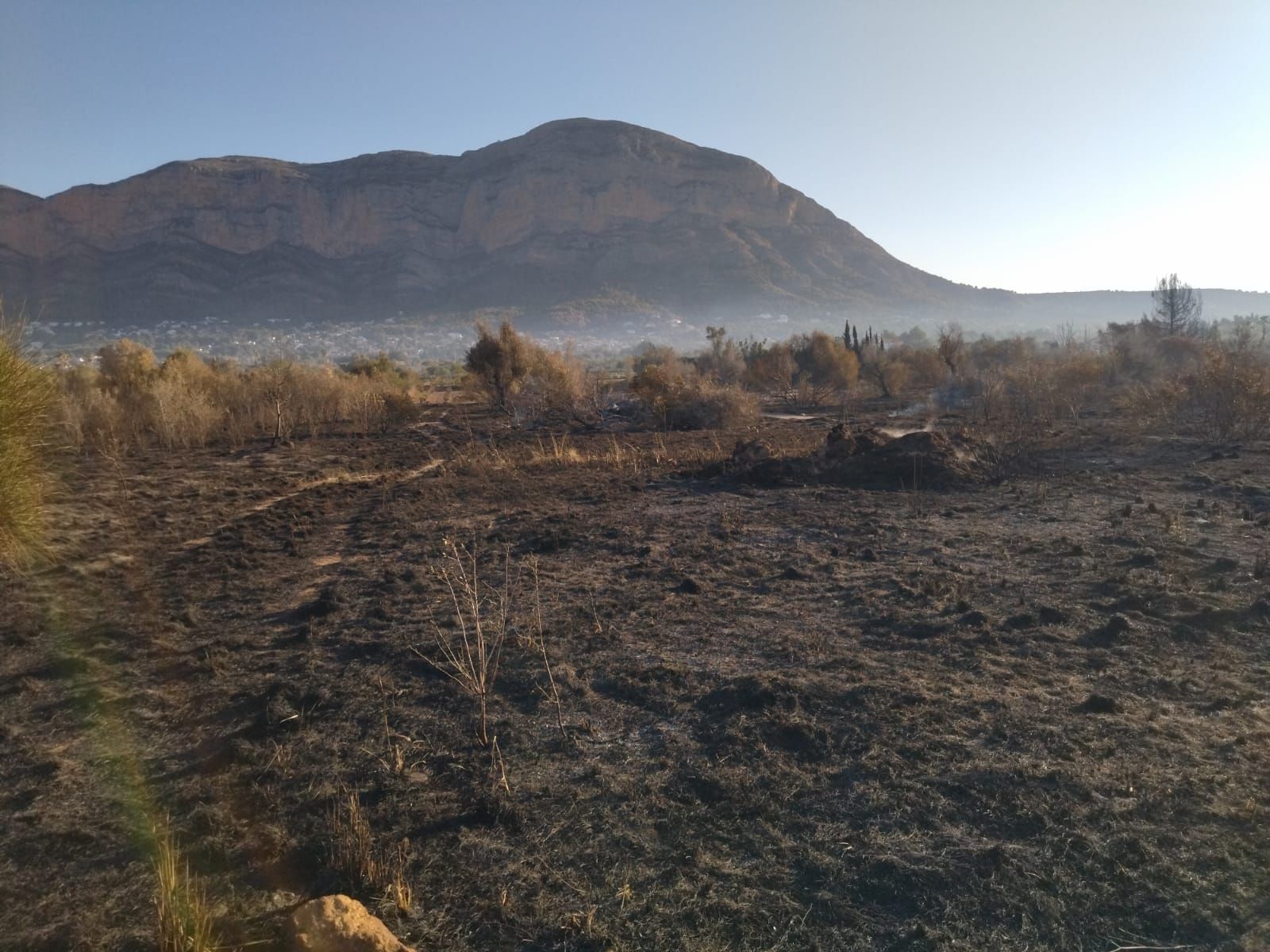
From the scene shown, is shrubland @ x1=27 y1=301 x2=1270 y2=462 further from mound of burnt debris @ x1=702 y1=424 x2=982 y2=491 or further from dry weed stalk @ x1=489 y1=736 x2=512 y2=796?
dry weed stalk @ x1=489 y1=736 x2=512 y2=796

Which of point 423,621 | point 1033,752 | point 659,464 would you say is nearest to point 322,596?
point 423,621

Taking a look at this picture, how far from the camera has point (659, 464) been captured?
1639 cm

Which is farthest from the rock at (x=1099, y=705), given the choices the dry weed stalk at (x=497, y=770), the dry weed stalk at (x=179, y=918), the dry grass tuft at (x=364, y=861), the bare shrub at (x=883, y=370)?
the bare shrub at (x=883, y=370)

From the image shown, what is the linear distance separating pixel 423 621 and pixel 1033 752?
5.07 m

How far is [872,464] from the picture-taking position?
13938mm

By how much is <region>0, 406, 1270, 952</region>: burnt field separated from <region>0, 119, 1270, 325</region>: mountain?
90594 mm

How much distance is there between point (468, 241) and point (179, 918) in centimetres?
12586

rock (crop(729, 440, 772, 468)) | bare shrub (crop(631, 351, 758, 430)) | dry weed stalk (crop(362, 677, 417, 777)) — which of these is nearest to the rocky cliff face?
bare shrub (crop(631, 351, 758, 430))

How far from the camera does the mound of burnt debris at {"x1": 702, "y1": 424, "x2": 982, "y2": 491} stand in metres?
13.2

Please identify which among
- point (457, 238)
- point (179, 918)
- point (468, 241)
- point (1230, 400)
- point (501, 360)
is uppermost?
point (457, 238)

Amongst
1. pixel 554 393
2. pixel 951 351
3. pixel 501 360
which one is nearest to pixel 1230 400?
pixel 951 351

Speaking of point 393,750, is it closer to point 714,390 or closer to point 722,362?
point 714,390

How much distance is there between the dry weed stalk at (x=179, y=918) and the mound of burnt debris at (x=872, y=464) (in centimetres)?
1161

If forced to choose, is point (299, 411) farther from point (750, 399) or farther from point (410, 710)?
point (410, 710)
